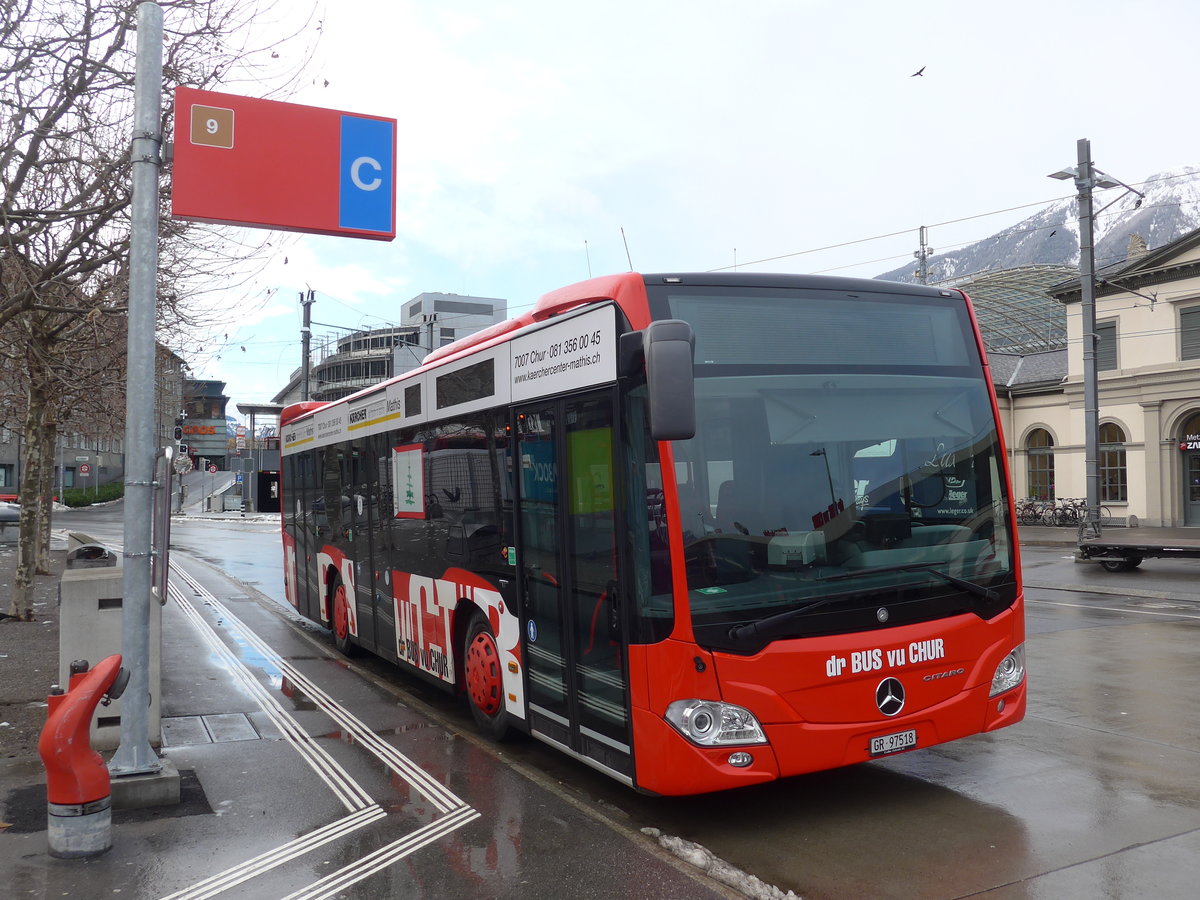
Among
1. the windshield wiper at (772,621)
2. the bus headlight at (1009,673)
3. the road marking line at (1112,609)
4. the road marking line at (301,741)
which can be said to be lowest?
A: the road marking line at (1112,609)

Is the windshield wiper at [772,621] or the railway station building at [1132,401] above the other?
the railway station building at [1132,401]

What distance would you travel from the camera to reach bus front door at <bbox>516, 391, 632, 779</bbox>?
5430 millimetres

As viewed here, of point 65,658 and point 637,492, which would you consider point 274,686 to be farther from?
point 637,492

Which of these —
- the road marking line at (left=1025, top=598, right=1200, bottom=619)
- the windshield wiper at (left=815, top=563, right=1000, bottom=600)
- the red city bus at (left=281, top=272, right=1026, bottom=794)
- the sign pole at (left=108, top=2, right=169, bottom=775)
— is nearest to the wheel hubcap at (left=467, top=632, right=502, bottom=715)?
the red city bus at (left=281, top=272, right=1026, bottom=794)

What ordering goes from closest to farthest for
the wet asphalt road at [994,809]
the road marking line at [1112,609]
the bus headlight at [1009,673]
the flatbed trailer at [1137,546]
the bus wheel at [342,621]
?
the wet asphalt road at [994,809]
the bus headlight at [1009,673]
the bus wheel at [342,621]
the road marking line at [1112,609]
the flatbed trailer at [1137,546]

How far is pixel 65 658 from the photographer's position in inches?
288

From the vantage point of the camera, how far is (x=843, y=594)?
5.24m

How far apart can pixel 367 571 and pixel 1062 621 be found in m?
9.47

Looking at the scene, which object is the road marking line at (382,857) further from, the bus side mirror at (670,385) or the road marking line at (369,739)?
the bus side mirror at (670,385)

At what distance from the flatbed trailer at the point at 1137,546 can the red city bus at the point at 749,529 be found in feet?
54.9

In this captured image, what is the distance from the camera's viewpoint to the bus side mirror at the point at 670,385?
4738 millimetres

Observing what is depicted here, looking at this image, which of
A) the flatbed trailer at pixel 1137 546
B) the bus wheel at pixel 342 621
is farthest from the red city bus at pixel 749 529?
the flatbed trailer at pixel 1137 546

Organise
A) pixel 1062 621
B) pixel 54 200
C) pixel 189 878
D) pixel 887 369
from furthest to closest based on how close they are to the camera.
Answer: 1. pixel 1062 621
2. pixel 54 200
3. pixel 887 369
4. pixel 189 878

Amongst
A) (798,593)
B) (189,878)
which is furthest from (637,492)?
(189,878)
